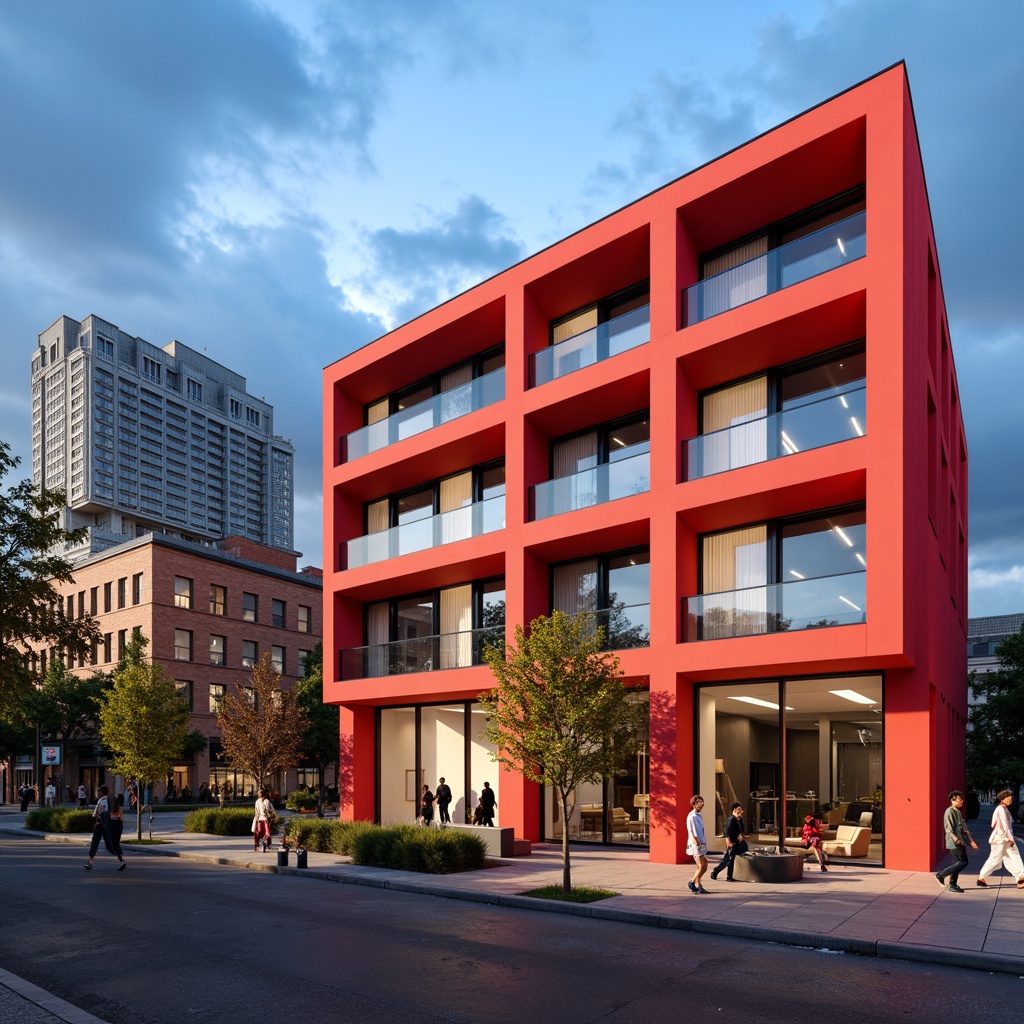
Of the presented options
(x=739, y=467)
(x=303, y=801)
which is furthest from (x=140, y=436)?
(x=739, y=467)

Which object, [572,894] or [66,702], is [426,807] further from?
[66,702]

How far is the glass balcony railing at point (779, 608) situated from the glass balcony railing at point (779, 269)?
636cm

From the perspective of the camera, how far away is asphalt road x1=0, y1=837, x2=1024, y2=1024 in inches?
361

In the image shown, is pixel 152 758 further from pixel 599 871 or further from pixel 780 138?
pixel 780 138

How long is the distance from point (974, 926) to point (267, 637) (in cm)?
5367

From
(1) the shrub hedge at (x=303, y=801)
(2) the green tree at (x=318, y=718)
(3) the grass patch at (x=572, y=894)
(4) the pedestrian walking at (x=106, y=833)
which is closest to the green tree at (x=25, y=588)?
(4) the pedestrian walking at (x=106, y=833)

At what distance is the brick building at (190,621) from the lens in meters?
55.0

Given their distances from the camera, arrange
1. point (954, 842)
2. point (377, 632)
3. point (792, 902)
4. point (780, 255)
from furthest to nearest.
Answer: point (377, 632) < point (780, 255) < point (954, 842) < point (792, 902)

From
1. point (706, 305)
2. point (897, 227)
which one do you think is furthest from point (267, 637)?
point (897, 227)

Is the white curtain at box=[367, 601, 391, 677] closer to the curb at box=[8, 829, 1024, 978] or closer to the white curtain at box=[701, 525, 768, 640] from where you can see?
the curb at box=[8, 829, 1024, 978]

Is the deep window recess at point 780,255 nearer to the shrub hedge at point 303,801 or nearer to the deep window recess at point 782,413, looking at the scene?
the deep window recess at point 782,413

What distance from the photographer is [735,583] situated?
73.3 feet

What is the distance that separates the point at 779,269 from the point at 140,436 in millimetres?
145112

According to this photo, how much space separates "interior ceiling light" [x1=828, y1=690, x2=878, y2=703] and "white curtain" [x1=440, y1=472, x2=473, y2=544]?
1095 centimetres
